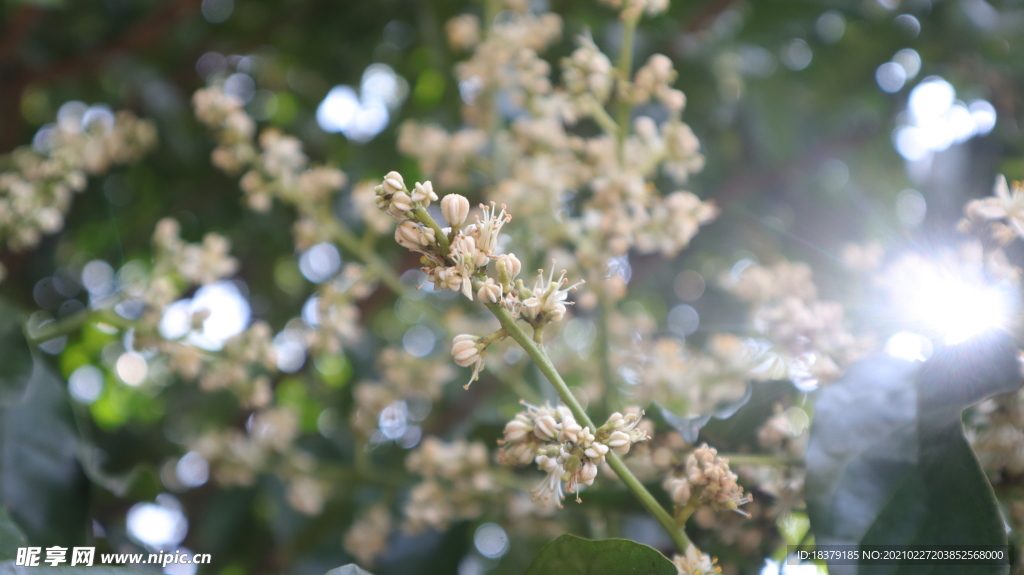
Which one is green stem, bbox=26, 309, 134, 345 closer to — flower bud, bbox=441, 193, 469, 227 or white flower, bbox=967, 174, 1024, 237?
flower bud, bbox=441, 193, 469, 227

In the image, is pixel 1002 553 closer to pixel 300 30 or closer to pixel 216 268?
pixel 216 268

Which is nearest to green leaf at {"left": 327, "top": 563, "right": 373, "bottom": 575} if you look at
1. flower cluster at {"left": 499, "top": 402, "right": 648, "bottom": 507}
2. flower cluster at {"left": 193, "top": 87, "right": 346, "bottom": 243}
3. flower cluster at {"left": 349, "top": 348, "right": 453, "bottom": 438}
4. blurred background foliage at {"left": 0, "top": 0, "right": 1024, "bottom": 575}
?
flower cluster at {"left": 499, "top": 402, "right": 648, "bottom": 507}

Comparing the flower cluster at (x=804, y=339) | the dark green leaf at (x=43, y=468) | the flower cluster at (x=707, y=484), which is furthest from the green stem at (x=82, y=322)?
the flower cluster at (x=804, y=339)

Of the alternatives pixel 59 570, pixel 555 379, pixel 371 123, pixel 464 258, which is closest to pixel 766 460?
pixel 555 379

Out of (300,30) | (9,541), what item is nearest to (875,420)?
(9,541)

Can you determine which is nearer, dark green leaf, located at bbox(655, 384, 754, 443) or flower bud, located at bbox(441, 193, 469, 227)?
flower bud, located at bbox(441, 193, 469, 227)

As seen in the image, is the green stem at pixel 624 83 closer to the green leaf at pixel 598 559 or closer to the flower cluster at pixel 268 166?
the flower cluster at pixel 268 166

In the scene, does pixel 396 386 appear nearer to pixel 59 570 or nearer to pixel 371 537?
pixel 371 537
